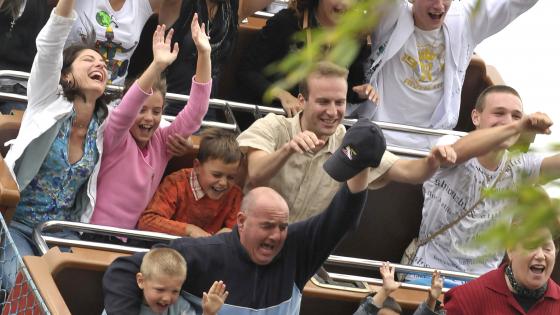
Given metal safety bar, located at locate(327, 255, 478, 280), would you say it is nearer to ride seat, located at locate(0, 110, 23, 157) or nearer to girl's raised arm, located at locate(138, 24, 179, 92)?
girl's raised arm, located at locate(138, 24, 179, 92)

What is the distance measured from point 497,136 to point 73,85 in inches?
69.7

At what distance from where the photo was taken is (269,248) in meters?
5.43

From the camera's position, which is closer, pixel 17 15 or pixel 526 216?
pixel 526 216

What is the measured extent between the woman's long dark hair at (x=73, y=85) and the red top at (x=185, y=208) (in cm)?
45

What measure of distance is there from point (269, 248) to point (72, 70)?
113 centimetres

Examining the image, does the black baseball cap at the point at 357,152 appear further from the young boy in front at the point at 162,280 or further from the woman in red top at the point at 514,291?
the woman in red top at the point at 514,291

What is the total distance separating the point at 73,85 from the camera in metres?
5.75

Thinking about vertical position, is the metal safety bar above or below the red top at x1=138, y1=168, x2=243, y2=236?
below

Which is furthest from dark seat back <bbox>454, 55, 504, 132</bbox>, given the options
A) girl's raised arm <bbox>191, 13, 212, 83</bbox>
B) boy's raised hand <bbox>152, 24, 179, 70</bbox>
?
boy's raised hand <bbox>152, 24, 179, 70</bbox>

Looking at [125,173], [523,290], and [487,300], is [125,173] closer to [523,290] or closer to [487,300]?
[487,300]

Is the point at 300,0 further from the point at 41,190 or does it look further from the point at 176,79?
the point at 41,190

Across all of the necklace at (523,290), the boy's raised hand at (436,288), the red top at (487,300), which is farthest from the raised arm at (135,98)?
the necklace at (523,290)

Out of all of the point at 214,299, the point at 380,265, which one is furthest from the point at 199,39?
the point at 214,299

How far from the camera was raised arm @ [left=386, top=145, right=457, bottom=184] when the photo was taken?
5.71 metres
